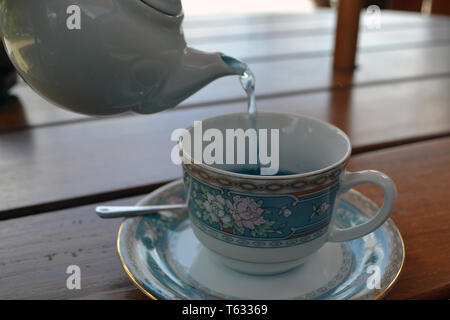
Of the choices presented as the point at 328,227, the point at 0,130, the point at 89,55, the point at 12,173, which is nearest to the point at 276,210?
the point at 328,227

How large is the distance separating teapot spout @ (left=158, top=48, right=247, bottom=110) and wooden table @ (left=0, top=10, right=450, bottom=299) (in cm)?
13

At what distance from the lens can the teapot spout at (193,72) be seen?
1.20ft

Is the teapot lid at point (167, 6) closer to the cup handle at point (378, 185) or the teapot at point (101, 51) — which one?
the teapot at point (101, 51)


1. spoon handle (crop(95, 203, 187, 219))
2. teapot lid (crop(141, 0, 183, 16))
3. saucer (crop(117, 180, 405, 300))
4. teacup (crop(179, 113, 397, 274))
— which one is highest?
teapot lid (crop(141, 0, 183, 16))

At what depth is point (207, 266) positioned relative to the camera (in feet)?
1.21

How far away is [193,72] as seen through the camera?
0.37 meters

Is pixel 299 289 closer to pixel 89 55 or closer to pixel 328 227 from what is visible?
pixel 328 227

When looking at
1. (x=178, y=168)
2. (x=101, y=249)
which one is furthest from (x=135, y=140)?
(x=101, y=249)

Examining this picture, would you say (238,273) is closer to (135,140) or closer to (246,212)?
(246,212)

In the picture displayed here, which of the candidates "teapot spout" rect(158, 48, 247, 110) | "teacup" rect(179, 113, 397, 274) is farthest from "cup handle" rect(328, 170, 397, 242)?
"teapot spout" rect(158, 48, 247, 110)

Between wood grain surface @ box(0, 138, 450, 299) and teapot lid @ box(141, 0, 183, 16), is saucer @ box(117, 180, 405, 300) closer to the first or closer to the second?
wood grain surface @ box(0, 138, 450, 299)

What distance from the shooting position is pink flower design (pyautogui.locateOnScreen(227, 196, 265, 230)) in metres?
0.33

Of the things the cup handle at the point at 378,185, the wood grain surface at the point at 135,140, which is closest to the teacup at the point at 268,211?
the cup handle at the point at 378,185

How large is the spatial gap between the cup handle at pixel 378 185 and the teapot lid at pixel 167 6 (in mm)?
175
